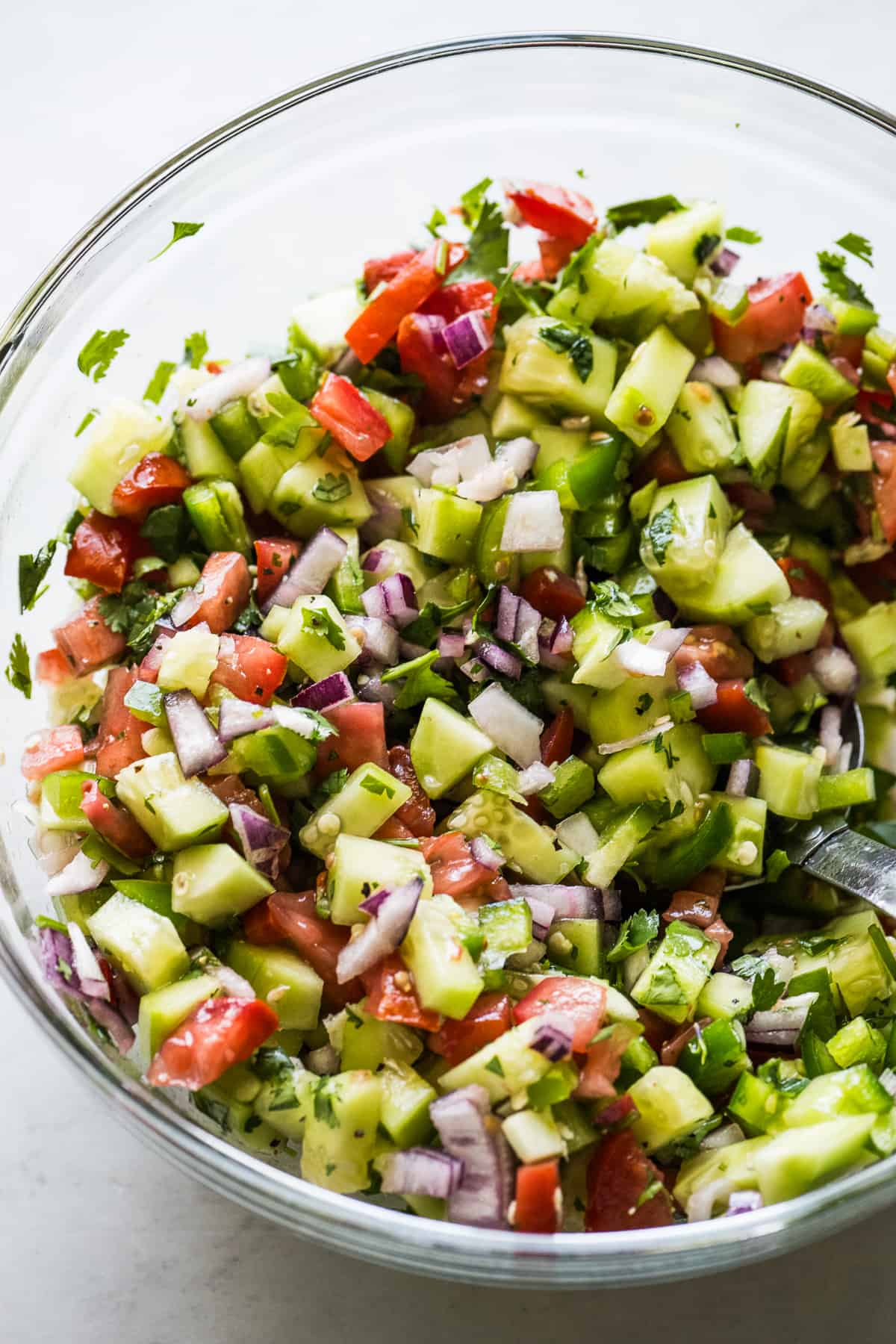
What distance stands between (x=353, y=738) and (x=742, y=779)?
728 mm

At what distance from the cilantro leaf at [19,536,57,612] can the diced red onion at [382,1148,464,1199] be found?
1291 millimetres

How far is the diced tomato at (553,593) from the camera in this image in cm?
221

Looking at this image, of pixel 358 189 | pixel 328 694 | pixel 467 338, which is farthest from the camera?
pixel 358 189

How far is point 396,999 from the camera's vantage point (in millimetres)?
1839

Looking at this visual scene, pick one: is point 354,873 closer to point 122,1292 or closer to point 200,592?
point 200,592

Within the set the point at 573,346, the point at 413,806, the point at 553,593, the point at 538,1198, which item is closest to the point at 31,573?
the point at 413,806

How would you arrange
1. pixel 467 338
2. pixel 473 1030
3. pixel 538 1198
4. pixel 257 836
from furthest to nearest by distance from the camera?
pixel 467 338 → pixel 257 836 → pixel 473 1030 → pixel 538 1198

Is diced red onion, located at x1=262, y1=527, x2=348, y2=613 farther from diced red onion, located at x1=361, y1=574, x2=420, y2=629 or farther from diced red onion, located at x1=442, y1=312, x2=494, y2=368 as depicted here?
diced red onion, located at x1=442, y1=312, x2=494, y2=368

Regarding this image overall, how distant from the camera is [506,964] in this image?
1971mm

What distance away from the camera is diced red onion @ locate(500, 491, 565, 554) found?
2.14 m

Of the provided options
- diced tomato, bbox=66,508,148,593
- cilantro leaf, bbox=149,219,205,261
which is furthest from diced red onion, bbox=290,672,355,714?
cilantro leaf, bbox=149,219,205,261

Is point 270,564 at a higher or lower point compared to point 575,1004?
higher

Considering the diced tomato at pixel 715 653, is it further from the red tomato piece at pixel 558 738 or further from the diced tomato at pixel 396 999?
the diced tomato at pixel 396 999

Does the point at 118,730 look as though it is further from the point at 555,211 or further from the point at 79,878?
the point at 555,211
